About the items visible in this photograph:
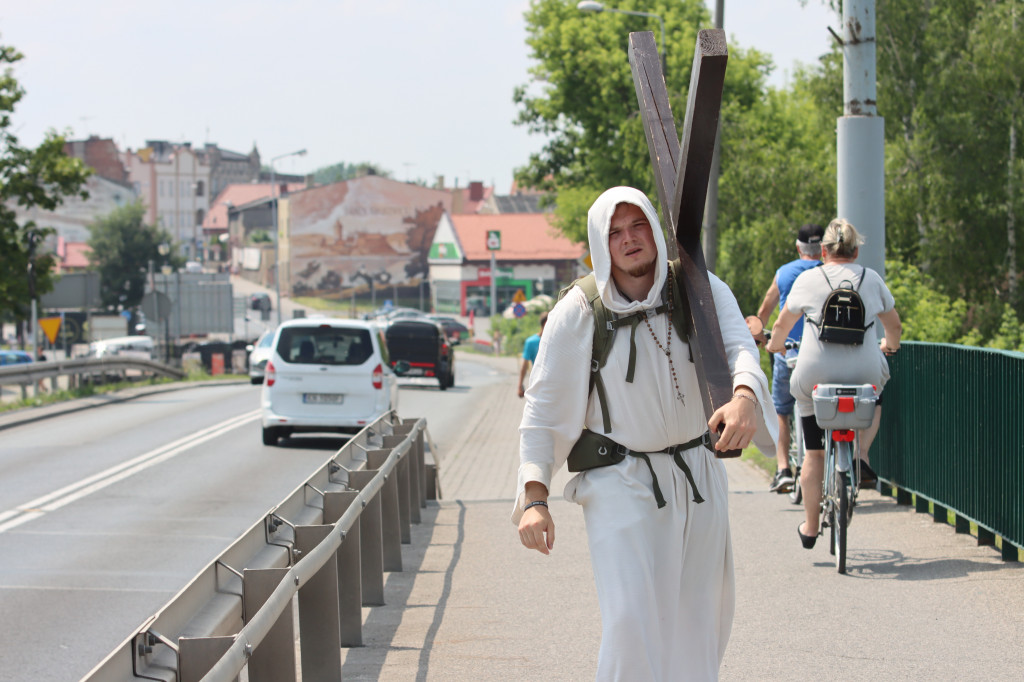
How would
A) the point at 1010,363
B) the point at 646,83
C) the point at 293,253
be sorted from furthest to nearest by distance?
the point at 293,253 < the point at 1010,363 < the point at 646,83

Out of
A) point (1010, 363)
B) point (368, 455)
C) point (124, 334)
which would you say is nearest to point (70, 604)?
point (368, 455)

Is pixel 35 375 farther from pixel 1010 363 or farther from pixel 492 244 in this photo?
pixel 492 244

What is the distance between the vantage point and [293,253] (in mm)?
113875

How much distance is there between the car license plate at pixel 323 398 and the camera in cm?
1798

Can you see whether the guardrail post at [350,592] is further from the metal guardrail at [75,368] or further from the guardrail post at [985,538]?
the metal guardrail at [75,368]

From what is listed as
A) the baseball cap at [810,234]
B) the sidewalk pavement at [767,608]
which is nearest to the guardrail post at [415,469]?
the sidewalk pavement at [767,608]

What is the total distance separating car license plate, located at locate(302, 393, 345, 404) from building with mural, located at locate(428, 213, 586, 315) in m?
77.4

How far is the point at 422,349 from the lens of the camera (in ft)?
123

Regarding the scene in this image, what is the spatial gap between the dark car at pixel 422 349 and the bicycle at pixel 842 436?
30.2m

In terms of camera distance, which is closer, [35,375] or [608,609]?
[608,609]

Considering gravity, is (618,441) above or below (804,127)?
below

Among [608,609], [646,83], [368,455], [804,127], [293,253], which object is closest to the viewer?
[608,609]

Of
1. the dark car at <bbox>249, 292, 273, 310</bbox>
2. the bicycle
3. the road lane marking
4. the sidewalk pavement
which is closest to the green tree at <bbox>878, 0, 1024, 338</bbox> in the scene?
the road lane marking

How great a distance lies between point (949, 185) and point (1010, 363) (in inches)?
725
